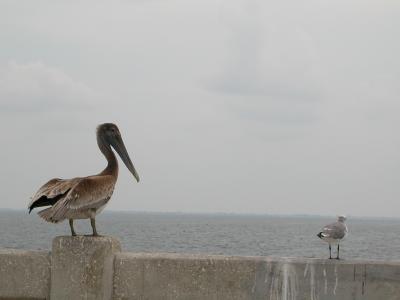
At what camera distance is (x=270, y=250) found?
58.0 meters

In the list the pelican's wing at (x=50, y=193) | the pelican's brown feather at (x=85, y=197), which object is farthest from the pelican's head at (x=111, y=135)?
the pelican's wing at (x=50, y=193)

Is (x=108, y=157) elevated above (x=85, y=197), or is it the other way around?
(x=108, y=157)

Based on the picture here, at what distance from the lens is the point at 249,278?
236 inches

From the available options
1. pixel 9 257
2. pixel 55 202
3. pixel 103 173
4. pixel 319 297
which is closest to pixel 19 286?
pixel 9 257

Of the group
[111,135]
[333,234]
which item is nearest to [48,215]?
[111,135]

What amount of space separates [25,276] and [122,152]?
1464 millimetres

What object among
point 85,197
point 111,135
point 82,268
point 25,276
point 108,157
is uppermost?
point 111,135

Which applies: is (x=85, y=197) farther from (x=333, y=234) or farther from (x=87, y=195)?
(x=333, y=234)

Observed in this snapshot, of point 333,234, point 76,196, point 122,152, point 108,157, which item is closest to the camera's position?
point 76,196

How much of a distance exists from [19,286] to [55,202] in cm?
84

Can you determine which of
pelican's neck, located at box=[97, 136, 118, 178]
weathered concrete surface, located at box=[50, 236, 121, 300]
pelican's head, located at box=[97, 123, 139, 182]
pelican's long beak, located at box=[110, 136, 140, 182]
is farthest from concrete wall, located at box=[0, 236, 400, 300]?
pelican's head, located at box=[97, 123, 139, 182]

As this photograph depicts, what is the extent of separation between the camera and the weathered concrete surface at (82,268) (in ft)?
19.8

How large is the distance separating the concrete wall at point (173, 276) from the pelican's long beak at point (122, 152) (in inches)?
32.5

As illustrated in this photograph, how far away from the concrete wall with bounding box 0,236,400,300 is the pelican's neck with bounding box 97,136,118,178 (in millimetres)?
689
